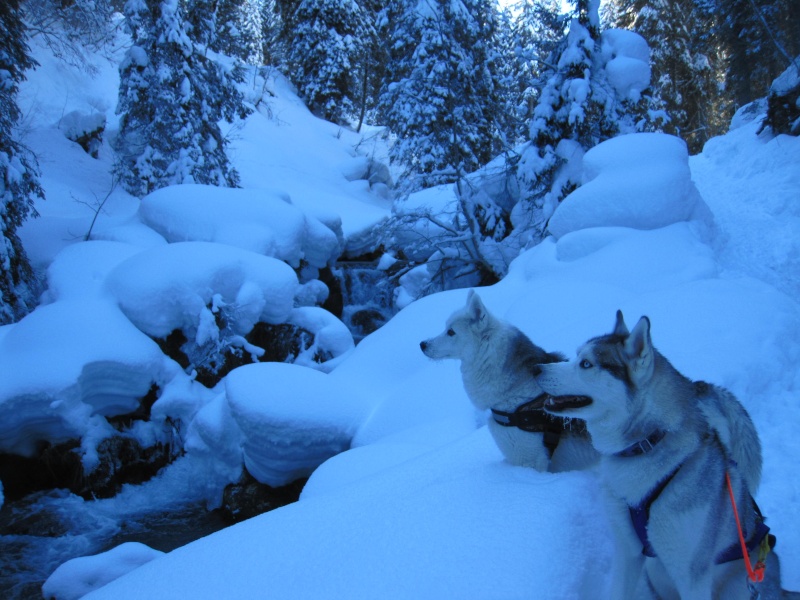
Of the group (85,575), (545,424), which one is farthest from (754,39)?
(85,575)

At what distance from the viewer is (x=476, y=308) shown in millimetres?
3201

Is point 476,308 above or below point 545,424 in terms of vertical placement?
above

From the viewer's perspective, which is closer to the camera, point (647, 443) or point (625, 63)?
point (647, 443)

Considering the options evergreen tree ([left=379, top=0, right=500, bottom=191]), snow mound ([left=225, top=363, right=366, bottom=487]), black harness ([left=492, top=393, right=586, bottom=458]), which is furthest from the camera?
evergreen tree ([left=379, top=0, right=500, bottom=191])

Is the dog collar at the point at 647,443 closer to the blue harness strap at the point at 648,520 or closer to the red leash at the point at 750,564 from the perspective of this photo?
the blue harness strap at the point at 648,520

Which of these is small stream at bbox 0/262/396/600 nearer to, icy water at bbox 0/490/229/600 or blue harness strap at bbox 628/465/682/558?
icy water at bbox 0/490/229/600

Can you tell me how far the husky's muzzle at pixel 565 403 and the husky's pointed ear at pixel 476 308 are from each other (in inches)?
45.3

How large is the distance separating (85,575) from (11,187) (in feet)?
27.5

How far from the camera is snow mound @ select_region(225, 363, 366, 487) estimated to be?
241 inches

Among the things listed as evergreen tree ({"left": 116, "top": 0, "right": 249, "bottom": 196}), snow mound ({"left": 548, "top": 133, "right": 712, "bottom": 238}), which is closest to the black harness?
snow mound ({"left": 548, "top": 133, "right": 712, "bottom": 238})

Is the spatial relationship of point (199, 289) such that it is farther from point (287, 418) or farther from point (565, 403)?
point (565, 403)

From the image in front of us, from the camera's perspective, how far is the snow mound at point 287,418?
20.1 ft

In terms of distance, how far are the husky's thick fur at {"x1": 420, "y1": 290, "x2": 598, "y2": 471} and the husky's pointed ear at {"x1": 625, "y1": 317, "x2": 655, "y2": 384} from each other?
890 millimetres

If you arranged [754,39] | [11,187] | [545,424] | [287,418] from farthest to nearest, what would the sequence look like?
[754,39]
[11,187]
[287,418]
[545,424]
